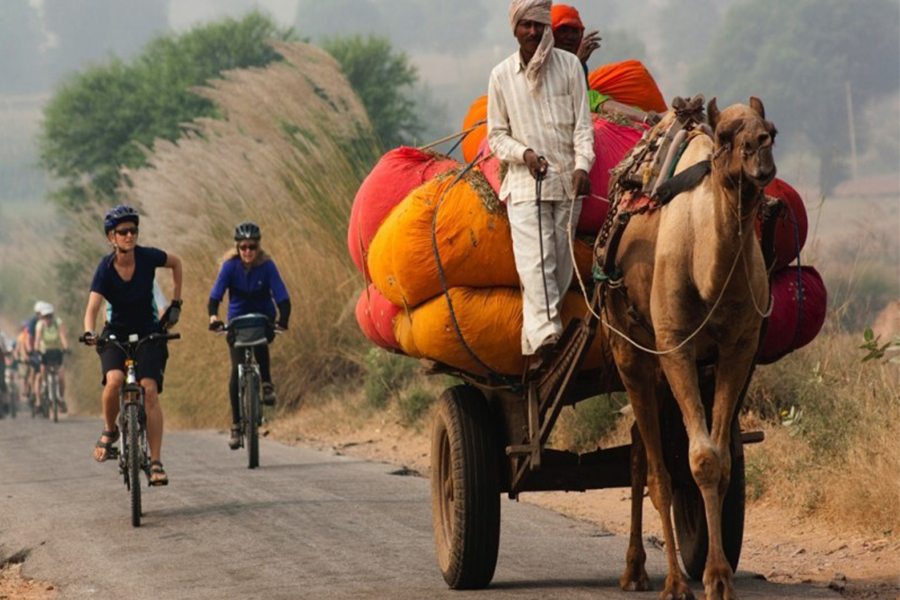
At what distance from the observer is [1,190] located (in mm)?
196000

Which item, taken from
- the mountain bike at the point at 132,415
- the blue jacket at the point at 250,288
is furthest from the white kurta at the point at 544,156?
the blue jacket at the point at 250,288

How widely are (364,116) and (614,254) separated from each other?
14.3 meters

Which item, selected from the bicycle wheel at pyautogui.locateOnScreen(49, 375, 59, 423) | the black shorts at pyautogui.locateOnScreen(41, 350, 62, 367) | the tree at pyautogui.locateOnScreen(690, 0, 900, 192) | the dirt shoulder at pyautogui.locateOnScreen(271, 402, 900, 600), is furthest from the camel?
the tree at pyautogui.locateOnScreen(690, 0, 900, 192)

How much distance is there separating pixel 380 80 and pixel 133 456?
5643 cm

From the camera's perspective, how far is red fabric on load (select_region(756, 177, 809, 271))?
840 cm

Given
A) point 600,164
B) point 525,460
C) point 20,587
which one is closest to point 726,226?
point 600,164

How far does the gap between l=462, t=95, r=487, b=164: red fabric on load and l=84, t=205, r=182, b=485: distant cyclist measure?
3.64 m

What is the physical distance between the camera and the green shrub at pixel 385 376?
64.7ft

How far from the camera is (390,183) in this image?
30.4 feet

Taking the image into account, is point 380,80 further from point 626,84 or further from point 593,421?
point 626,84

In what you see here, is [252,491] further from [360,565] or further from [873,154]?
[873,154]

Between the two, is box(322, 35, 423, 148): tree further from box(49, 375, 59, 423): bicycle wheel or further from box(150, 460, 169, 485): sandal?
box(150, 460, 169, 485): sandal

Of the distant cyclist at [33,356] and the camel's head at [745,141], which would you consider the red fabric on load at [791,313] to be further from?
the distant cyclist at [33,356]

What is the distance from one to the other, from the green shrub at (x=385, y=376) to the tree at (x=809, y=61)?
6811 centimetres
